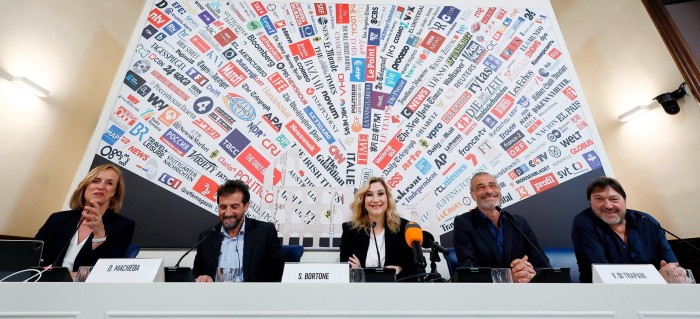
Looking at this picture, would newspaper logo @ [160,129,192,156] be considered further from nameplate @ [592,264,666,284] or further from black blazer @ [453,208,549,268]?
nameplate @ [592,264,666,284]

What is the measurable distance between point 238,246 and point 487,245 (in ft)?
4.14

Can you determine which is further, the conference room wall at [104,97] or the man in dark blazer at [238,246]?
the conference room wall at [104,97]

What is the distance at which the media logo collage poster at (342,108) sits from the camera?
2.52 m

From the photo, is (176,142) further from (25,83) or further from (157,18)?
(157,18)

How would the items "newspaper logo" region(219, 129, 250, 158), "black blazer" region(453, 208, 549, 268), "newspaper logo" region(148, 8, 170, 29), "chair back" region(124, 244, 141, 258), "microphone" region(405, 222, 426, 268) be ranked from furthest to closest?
"newspaper logo" region(148, 8, 170, 29) < "newspaper logo" region(219, 129, 250, 158) < "chair back" region(124, 244, 141, 258) < "black blazer" region(453, 208, 549, 268) < "microphone" region(405, 222, 426, 268)

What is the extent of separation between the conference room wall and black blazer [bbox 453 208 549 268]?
1451 millimetres

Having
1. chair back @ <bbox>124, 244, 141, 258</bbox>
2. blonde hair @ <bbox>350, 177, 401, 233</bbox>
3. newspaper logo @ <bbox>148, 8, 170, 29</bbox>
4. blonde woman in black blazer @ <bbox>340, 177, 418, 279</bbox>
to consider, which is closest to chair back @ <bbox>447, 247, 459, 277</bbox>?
blonde woman in black blazer @ <bbox>340, 177, 418, 279</bbox>

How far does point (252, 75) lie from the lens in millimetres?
2807

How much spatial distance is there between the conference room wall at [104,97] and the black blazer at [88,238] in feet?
1.99

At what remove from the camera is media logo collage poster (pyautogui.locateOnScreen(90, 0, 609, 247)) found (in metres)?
2.52

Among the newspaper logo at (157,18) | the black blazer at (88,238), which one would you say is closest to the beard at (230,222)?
the black blazer at (88,238)

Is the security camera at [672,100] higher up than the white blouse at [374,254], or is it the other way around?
the security camera at [672,100]

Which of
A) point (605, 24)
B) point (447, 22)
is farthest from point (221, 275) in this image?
point (605, 24)

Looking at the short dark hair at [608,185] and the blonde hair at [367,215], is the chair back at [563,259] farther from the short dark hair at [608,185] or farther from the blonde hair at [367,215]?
the blonde hair at [367,215]
